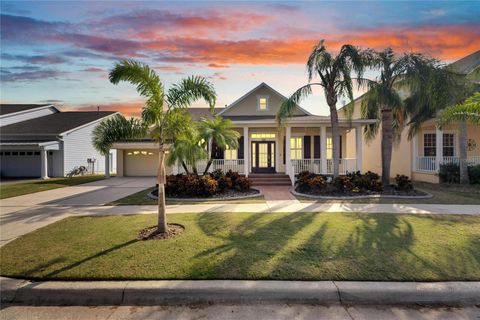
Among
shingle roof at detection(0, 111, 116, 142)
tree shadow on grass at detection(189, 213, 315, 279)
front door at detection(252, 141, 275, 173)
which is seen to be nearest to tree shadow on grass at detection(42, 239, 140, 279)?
tree shadow on grass at detection(189, 213, 315, 279)

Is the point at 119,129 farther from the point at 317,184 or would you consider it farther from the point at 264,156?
the point at 264,156

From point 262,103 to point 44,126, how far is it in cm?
2063

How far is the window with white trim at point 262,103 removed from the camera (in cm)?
1911

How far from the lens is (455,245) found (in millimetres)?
4977

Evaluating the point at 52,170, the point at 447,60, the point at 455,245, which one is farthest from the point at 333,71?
the point at 52,170

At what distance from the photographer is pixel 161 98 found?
611 centimetres

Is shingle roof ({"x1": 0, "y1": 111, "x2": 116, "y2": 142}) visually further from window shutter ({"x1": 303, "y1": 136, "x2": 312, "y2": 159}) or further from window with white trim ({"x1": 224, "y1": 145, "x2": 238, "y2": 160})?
window shutter ({"x1": 303, "y1": 136, "x2": 312, "y2": 159})

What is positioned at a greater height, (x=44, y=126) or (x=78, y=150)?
(x=44, y=126)

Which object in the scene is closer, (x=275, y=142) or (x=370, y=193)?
(x=370, y=193)

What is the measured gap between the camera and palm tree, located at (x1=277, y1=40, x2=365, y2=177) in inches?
440

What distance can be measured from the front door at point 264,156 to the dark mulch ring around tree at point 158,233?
38.7ft

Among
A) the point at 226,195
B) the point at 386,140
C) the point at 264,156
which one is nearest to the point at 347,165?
the point at 386,140

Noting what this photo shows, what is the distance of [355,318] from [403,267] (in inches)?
62.3

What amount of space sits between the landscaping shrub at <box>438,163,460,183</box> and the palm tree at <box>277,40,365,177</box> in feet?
24.6
